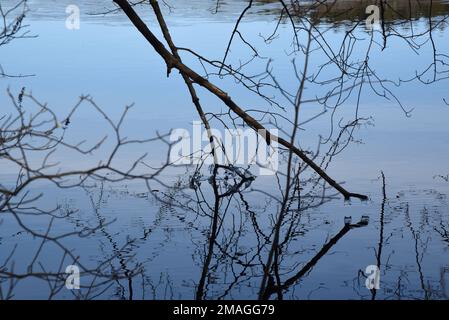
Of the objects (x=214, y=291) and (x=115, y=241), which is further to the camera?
(x=115, y=241)

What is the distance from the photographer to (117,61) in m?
8.75

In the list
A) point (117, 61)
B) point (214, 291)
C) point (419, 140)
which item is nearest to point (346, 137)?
point (419, 140)

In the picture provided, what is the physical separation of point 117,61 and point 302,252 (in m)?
5.11

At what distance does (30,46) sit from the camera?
9.98 meters

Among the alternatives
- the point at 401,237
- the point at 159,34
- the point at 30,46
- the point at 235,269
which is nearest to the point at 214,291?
the point at 235,269

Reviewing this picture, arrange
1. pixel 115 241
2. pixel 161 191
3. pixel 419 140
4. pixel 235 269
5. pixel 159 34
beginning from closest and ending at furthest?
1. pixel 235 269
2. pixel 115 241
3. pixel 161 191
4. pixel 419 140
5. pixel 159 34

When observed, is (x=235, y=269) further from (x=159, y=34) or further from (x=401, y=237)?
(x=159, y=34)

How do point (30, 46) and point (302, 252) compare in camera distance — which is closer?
point (302, 252)

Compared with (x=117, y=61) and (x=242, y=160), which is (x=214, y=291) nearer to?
(x=242, y=160)

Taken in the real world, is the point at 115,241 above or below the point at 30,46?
above

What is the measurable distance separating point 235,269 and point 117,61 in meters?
5.19
